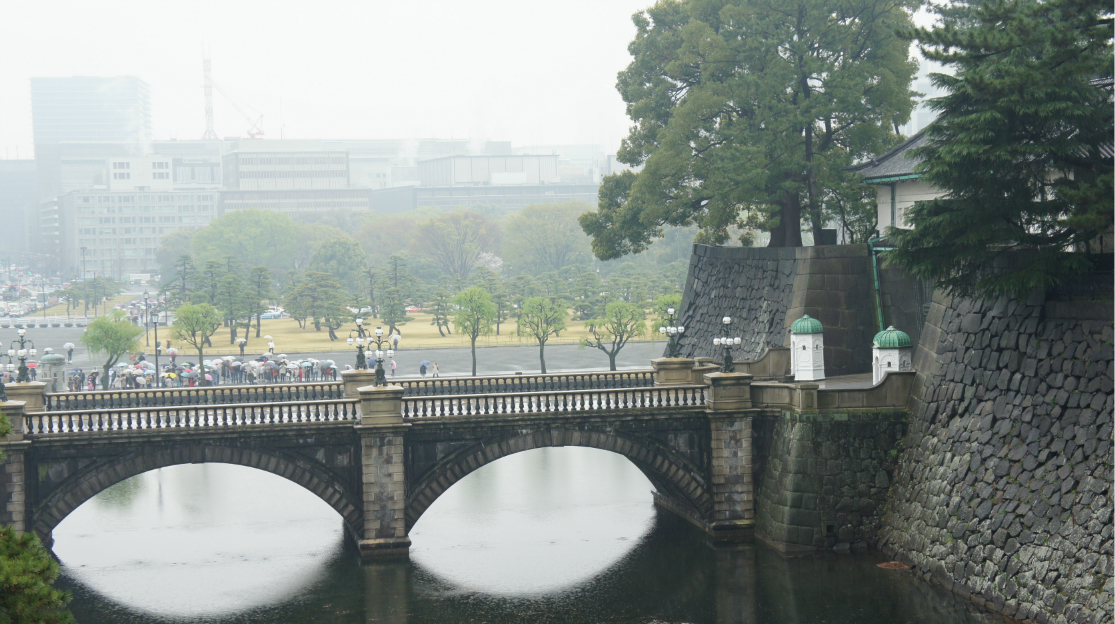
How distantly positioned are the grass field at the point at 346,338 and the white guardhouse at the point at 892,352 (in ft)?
194

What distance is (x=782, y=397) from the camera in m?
40.4

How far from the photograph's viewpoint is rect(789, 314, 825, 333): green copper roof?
44812mm

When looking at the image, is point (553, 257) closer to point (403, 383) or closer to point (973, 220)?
point (403, 383)

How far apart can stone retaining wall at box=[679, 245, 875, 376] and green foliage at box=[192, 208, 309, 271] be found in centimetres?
12629

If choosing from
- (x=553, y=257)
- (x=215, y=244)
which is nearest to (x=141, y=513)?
(x=553, y=257)

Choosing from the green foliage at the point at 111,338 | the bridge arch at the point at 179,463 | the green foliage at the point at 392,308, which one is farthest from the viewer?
the green foliage at the point at 392,308

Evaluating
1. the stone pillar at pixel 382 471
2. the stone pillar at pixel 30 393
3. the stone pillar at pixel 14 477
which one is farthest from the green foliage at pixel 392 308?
the stone pillar at pixel 14 477

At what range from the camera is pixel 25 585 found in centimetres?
1775

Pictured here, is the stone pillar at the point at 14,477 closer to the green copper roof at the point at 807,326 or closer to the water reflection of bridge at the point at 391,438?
the water reflection of bridge at the point at 391,438

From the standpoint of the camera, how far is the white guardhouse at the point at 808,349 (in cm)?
4475

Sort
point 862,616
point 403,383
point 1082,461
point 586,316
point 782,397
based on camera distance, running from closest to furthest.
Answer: point 1082,461, point 862,616, point 782,397, point 403,383, point 586,316

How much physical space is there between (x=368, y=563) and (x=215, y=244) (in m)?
139

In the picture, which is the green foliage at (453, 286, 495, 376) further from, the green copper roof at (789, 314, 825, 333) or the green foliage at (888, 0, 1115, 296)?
the green foliage at (888, 0, 1115, 296)

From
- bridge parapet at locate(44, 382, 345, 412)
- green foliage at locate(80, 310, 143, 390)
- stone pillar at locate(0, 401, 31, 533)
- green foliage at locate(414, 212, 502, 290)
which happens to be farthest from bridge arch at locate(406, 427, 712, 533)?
green foliage at locate(414, 212, 502, 290)
